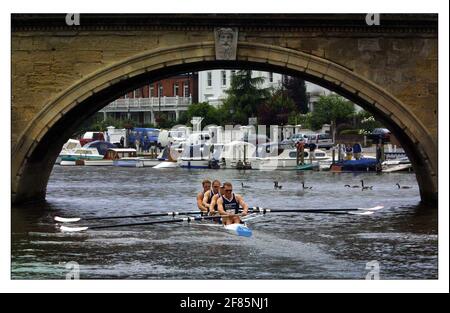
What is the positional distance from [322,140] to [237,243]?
4439 cm

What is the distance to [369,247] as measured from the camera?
2478 centimetres

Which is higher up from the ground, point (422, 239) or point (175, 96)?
point (175, 96)

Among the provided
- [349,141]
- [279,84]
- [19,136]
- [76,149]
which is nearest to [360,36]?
[19,136]

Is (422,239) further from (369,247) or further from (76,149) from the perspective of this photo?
(76,149)

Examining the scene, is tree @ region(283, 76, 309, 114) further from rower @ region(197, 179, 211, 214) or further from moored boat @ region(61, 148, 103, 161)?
rower @ region(197, 179, 211, 214)

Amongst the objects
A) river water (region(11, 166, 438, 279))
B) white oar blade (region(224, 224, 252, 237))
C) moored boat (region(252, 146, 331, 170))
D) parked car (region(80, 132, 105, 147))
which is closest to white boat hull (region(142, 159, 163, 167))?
moored boat (region(252, 146, 331, 170))

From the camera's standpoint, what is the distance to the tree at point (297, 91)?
7894 cm

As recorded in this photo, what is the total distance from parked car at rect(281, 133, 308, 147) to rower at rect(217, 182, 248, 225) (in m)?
37.7

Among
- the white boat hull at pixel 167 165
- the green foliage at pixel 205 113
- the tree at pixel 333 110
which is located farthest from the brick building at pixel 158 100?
the white boat hull at pixel 167 165

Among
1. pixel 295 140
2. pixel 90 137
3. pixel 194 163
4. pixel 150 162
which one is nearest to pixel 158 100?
pixel 90 137

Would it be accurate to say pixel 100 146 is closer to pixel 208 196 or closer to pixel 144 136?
pixel 144 136

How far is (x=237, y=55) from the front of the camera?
27.5m

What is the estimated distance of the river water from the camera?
21703mm
